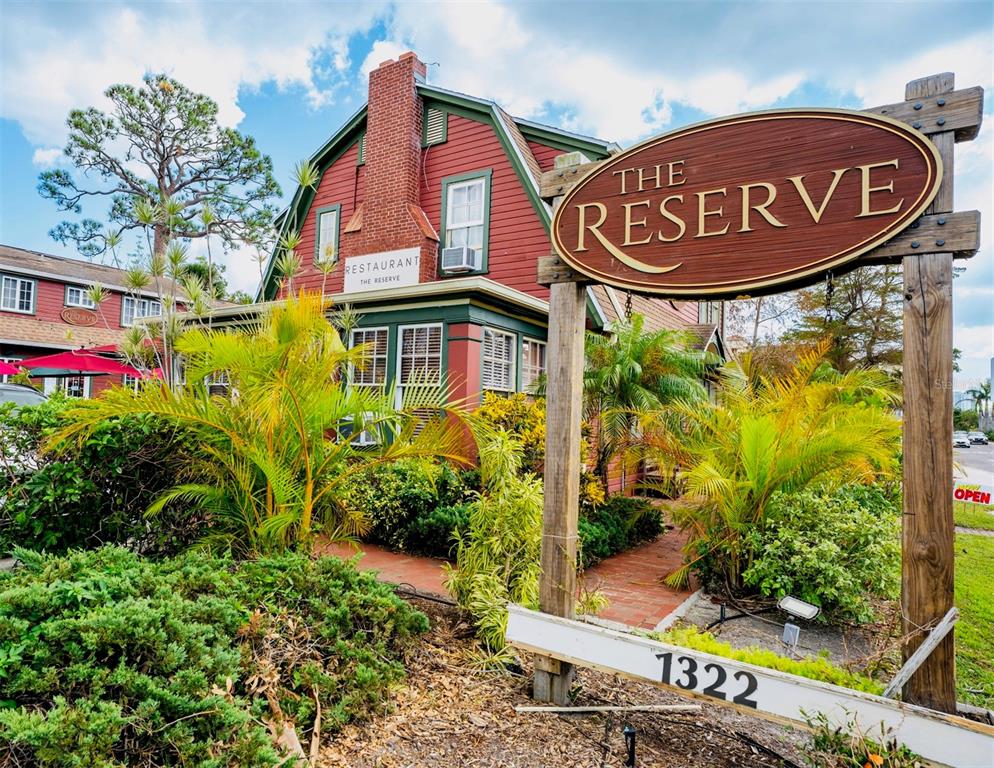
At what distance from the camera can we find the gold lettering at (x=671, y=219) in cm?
286

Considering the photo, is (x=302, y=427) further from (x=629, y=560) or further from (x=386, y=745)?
(x=629, y=560)

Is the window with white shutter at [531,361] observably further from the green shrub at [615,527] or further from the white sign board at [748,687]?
the white sign board at [748,687]

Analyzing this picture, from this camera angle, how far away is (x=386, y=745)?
2.68 metres

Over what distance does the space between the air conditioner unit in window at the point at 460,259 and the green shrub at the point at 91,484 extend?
278 inches

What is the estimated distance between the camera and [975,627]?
15.9ft

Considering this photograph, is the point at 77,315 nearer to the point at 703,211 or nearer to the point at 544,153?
the point at 544,153

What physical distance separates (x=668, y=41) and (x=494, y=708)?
6076 mm

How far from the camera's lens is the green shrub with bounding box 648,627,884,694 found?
2.46 m

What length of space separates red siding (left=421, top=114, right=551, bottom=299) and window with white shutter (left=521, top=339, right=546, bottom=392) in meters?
0.99

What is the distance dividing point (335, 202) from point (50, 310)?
1539 centimetres

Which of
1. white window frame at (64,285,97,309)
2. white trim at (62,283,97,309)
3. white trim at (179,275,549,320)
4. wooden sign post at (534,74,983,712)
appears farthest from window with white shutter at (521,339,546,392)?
white window frame at (64,285,97,309)

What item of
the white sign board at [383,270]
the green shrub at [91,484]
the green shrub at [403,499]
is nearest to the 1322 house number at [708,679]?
the green shrub at [91,484]

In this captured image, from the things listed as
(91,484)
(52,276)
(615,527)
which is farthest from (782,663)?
(52,276)

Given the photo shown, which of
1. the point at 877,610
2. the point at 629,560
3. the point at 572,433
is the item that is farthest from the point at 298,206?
the point at 877,610
